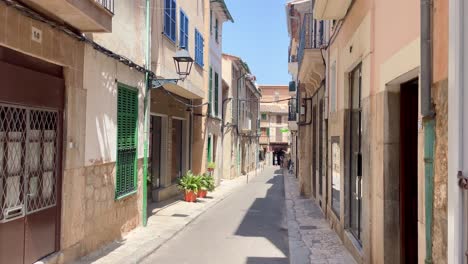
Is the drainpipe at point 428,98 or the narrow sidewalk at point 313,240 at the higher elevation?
the drainpipe at point 428,98

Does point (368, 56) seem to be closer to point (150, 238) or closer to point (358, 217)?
point (358, 217)

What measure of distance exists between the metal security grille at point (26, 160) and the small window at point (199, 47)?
1081 cm

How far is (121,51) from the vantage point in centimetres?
918

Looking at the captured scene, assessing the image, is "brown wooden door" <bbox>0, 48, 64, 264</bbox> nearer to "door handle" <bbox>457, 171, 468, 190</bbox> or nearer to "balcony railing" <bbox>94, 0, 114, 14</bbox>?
"balcony railing" <bbox>94, 0, 114, 14</bbox>

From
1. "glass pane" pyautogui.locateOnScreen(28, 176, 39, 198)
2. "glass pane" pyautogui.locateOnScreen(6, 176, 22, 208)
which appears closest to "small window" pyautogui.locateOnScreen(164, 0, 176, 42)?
"glass pane" pyautogui.locateOnScreen(28, 176, 39, 198)

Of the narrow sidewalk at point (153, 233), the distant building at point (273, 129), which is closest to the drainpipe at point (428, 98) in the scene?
the narrow sidewalk at point (153, 233)

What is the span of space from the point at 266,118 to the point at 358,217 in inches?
2237

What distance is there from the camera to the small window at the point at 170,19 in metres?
12.6

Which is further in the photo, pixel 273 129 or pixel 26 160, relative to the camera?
pixel 273 129

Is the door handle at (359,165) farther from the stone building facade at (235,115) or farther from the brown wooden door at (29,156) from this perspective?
the stone building facade at (235,115)

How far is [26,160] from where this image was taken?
6090 mm

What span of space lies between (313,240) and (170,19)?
7.13 meters

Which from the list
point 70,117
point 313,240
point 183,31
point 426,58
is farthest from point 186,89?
point 426,58

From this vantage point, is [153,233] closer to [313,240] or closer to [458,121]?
[313,240]
